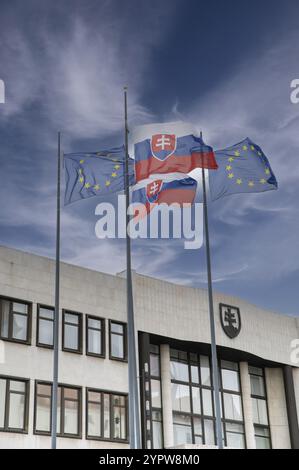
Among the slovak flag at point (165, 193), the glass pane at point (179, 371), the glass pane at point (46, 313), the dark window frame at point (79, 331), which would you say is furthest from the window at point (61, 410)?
the slovak flag at point (165, 193)

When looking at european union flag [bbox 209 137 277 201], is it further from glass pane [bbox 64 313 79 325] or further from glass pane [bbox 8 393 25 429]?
glass pane [bbox 8 393 25 429]

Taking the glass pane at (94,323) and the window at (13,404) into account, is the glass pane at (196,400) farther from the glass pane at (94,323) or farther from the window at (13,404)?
the window at (13,404)

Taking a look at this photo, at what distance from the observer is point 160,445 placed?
1593 inches

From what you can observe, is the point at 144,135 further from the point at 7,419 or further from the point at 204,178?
the point at 7,419

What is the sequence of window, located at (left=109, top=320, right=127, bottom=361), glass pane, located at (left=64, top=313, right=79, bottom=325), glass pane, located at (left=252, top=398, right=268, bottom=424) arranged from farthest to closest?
1. glass pane, located at (left=252, top=398, right=268, bottom=424)
2. window, located at (left=109, top=320, right=127, bottom=361)
3. glass pane, located at (left=64, top=313, right=79, bottom=325)

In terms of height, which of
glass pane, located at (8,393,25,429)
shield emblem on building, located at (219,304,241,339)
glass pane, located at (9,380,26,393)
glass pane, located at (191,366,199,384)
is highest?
shield emblem on building, located at (219,304,241,339)

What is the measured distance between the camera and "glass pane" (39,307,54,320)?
122 feet

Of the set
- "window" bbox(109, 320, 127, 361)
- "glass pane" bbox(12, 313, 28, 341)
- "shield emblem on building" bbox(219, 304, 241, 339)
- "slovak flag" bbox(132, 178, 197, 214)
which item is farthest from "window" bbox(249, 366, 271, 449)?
"slovak flag" bbox(132, 178, 197, 214)

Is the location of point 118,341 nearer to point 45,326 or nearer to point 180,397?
point 45,326

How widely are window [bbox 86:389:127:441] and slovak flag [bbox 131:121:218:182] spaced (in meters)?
11.7

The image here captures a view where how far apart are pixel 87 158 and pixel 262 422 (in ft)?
71.3

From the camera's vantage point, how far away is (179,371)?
43.2m

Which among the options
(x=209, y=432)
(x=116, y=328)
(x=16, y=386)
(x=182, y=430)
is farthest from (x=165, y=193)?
(x=209, y=432)

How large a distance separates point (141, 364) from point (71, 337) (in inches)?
159
